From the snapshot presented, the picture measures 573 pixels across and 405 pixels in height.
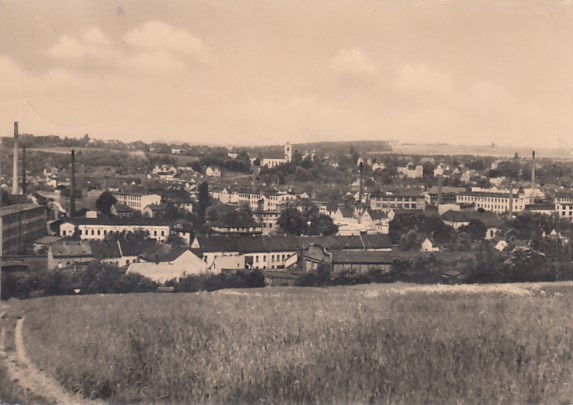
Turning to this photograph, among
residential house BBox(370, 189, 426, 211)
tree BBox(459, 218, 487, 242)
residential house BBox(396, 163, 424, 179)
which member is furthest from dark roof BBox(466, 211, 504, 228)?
residential house BBox(396, 163, 424, 179)

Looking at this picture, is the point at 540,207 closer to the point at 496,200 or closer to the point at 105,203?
the point at 496,200

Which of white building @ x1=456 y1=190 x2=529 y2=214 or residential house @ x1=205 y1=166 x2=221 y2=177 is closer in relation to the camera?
residential house @ x1=205 y1=166 x2=221 y2=177

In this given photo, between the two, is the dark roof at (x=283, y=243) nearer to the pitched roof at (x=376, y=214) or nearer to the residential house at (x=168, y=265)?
the residential house at (x=168, y=265)

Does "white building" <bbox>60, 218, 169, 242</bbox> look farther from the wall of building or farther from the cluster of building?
the wall of building

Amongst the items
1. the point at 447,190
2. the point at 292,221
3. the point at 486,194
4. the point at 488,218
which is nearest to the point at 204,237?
the point at 292,221

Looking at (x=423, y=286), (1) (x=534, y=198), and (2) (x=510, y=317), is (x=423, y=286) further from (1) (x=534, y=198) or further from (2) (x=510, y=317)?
(1) (x=534, y=198)

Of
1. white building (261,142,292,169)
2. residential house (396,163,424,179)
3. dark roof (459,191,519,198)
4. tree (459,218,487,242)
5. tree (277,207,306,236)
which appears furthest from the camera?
dark roof (459,191,519,198)

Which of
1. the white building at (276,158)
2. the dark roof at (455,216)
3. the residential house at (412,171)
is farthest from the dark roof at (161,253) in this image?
the dark roof at (455,216)

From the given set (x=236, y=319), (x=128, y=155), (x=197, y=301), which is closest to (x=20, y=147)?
(x=128, y=155)
